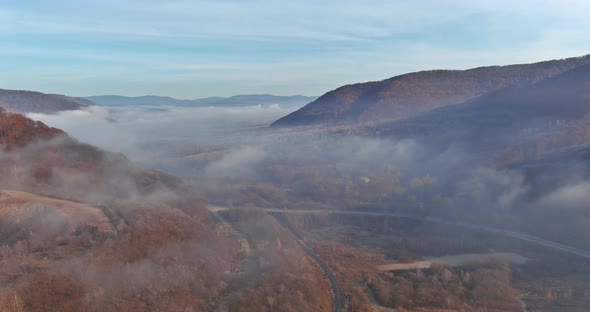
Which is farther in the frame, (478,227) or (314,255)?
(478,227)

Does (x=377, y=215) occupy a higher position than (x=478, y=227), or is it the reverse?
(x=478, y=227)

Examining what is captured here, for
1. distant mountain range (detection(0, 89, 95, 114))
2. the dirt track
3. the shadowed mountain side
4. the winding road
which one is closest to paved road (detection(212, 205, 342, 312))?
the winding road

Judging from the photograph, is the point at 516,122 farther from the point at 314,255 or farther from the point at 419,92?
the point at 419,92

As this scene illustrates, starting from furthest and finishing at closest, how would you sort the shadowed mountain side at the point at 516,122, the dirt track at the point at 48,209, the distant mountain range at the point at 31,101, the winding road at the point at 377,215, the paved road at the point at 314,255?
the distant mountain range at the point at 31,101 → the shadowed mountain side at the point at 516,122 → the winding road at the point at 377,215 → the paved road at the point at 314,255 → the dirt track at the point at 48,209

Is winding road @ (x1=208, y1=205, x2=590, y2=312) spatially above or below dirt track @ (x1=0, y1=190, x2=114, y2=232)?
below

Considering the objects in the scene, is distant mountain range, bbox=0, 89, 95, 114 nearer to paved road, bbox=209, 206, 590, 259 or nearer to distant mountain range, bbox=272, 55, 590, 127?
distant mountain range, bbox=272, 55, 590, 127

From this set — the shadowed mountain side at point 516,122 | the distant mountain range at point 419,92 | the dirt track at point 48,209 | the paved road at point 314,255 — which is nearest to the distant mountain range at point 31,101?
the distant mountain range at point 419,92

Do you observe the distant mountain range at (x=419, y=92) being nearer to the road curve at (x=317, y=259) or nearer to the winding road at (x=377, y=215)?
the winding road at (x=377, y=215)

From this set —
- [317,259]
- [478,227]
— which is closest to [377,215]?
[478,227]

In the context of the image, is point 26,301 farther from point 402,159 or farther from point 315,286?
point 402,159

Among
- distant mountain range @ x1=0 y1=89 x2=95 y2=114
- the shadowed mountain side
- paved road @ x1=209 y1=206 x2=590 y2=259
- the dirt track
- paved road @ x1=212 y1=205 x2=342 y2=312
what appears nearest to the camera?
the dirt track
